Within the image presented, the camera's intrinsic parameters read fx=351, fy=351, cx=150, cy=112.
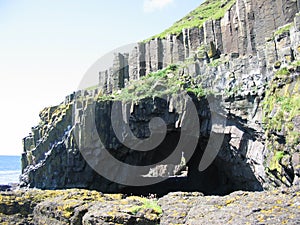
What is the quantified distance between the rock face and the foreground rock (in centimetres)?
1663

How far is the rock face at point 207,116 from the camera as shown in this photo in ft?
81.4

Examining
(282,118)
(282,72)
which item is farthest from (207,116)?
(282,118)

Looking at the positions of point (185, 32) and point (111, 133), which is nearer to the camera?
point (111, 133)

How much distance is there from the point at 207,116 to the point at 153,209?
3218 cm

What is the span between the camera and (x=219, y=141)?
1438 inches

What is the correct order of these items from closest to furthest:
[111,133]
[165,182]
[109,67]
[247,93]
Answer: [247,93]
[111,133]
[165,182]
[109,67]

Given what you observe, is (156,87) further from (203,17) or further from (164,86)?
(203,17)

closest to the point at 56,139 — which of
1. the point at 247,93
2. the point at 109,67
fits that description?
the point at 109,67

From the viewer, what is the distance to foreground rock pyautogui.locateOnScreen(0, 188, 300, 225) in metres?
3.51

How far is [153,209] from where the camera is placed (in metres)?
4.69

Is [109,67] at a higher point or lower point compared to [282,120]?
higher

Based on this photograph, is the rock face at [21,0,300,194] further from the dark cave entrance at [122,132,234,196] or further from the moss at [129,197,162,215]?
the moss at [129,197,162,215]

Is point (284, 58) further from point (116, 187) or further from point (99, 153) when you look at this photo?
point (116, 187)

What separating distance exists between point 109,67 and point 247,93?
32.3 meters
